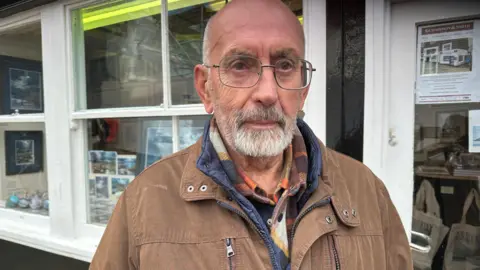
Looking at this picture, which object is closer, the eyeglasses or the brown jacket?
the brown jacket

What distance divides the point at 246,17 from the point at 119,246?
2.75ft

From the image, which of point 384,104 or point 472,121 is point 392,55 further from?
point 472,121

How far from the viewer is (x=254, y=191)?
1.04 m

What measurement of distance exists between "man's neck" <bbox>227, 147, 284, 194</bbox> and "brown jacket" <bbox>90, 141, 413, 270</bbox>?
0.14 meters

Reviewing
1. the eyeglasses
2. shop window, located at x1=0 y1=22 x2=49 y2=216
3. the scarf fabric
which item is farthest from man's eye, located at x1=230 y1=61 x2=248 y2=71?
shop window, located at x1=0 y1=22 x2=49 y2=216

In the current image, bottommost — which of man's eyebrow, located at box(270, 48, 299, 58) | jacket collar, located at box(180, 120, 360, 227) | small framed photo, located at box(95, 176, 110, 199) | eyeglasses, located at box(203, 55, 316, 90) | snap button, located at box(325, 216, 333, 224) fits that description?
small framed photo, located at box(95, 176, 110, 199)

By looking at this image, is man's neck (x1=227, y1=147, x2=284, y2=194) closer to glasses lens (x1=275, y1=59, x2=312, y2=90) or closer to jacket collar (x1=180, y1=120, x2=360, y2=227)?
jacket collar (x1=180, y1=120, x2=360, y2=227)

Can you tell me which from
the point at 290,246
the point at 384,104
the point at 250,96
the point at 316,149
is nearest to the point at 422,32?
the point at 384,104

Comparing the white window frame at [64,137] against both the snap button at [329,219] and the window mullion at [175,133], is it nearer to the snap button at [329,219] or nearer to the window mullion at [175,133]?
the window mullion at [175,133]

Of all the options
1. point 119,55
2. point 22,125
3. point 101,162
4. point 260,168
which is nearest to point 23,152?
point 22,125

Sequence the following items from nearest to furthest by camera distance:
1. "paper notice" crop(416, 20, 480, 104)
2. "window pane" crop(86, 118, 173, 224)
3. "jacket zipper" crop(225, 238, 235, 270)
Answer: "jacket zipper" crop(225, 238, 235, 270), "paper notice" crop(416, 20, 480, 104), "window pane" crop(86, 118, 173, 224)

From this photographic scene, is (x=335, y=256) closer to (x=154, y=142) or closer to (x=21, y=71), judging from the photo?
(x=154, y=142)

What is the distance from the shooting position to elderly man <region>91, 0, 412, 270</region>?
0.93 meters

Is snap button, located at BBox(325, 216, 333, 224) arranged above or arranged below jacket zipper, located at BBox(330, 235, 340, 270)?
above
